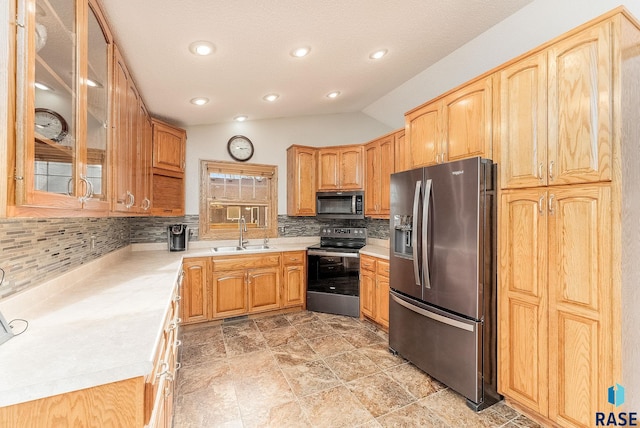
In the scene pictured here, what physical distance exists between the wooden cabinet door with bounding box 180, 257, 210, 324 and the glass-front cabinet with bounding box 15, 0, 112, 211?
1.90 meters

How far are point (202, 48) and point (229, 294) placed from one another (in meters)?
2.55

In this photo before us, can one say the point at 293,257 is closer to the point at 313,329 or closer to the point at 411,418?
the point at 313,329

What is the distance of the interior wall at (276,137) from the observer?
374 cm

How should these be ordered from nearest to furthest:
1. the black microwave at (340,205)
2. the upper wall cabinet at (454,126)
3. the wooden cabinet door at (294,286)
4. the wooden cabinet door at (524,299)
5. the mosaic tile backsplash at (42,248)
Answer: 1. the mosaic tile backsplash at (42,248)
2. the wooden cabinet door at (524,299)
3. the upper wall cabinet at (454,126)
4. the wooden cabinet door at (294,286)
5. the black microwave at (340,205)

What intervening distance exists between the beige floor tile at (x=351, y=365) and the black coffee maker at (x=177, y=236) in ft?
7.11

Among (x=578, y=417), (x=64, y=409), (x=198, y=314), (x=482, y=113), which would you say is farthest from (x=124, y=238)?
(x=578, y=417)

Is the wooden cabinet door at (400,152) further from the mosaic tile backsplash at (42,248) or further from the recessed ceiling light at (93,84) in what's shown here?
the mosaic tile backsplash at (42,248)

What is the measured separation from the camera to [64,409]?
799 millimetres

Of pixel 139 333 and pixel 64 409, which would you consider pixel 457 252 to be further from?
pixel 64 409

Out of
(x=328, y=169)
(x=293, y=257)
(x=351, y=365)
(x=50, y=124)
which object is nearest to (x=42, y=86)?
(x=50, y=124)

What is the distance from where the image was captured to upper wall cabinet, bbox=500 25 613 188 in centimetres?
146

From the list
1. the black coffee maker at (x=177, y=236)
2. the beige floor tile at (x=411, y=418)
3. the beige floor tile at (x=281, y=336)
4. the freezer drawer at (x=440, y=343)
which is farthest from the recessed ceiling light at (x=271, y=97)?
the beige floor tile at (x=411, y=418)

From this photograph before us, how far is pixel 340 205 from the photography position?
13.1 feet

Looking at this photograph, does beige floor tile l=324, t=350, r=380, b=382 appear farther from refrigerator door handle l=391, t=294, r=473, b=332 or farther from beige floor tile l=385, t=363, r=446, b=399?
refrigerator door handle l=391, t=294, r=473, b=332
